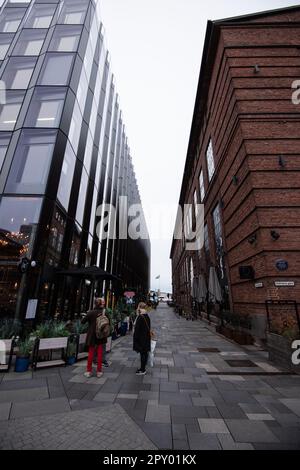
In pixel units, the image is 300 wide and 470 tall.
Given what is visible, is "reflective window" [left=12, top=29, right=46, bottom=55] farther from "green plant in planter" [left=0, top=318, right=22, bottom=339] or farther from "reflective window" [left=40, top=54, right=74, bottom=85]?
"green plant in planter" [left=0, top=318, right=22, bottom=339]

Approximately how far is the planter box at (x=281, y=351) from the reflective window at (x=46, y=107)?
1476 centimetres

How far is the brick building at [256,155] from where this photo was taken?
937cm

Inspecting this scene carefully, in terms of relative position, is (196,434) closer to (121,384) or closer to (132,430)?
(132,430)

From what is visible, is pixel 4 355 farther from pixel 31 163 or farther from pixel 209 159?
pixel 209 159

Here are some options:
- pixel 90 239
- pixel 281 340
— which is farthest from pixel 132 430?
pixel 90 239

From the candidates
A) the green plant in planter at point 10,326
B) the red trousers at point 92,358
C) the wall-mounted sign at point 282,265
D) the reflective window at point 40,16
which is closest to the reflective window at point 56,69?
the reflective window at point 40,16

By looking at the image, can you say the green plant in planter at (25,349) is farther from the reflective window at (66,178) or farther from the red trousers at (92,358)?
the reflective window at (66,178)

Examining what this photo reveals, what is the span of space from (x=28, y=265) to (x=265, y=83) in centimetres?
1545

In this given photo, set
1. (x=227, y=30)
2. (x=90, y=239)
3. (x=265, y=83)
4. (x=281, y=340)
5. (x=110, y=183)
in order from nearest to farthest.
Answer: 1. (x=281, y=340)
2. (x=265, y=83)
3. (x=227, y=30)
4. (x=90, y=239)
5. (x=110, y=183)

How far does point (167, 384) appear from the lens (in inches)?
204

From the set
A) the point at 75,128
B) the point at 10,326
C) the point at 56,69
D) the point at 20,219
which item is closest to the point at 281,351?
the point at 10,326

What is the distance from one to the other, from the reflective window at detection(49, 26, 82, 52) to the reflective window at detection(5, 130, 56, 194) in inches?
307

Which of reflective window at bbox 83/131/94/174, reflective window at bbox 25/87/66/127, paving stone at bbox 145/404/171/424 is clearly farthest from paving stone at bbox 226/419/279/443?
reflective window at bbox 83/131/94/174

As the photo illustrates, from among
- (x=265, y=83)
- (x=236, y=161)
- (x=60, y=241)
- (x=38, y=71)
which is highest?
(x=38, y=71)
